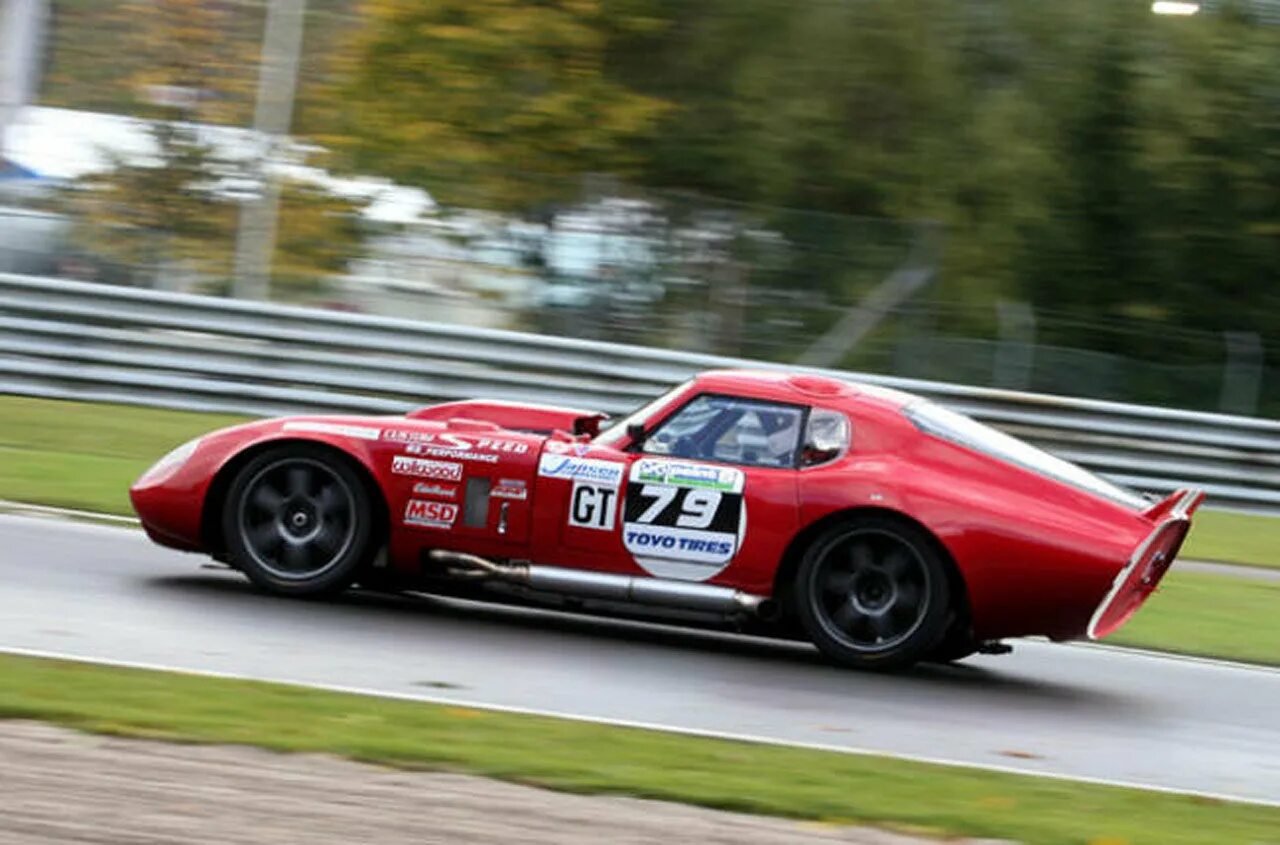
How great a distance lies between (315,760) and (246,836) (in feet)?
2.73

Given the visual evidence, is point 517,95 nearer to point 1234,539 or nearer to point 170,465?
point 1234,539

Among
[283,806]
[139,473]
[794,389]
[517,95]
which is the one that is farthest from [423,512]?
[517,95]

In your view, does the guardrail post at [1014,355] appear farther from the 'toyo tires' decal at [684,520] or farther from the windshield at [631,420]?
the 'toyo tires' decal at [684,520]

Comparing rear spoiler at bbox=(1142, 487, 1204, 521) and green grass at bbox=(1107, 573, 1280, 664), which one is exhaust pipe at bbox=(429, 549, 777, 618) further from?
green grass at bbox=(1107, 573, 1280, 664)

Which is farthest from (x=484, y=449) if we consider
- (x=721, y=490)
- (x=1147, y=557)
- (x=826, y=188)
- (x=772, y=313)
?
(x=826, y=188)

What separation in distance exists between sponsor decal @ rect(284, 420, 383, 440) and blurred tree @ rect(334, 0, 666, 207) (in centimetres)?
1237

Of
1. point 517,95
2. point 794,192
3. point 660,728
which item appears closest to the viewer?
point 660,728

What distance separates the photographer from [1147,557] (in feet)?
28.7

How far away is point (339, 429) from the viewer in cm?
917

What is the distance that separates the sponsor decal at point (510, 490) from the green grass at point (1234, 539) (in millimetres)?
7379

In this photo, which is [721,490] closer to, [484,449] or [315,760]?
[484,449]

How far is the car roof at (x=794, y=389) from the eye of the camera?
9.09 m

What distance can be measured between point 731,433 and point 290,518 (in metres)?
2.05

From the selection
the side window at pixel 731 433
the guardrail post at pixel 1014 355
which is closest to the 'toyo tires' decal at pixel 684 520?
the side window at pixel 731 433
